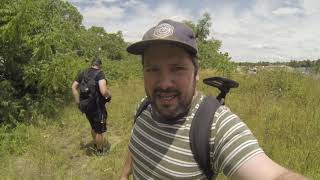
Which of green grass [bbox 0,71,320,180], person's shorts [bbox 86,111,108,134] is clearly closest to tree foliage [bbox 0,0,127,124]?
green grass [bbox 0,71,320,180]

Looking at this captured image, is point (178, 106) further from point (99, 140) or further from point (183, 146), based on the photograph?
point (99, 140)

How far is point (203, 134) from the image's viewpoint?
1494 millimetres

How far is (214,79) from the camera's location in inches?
75.7

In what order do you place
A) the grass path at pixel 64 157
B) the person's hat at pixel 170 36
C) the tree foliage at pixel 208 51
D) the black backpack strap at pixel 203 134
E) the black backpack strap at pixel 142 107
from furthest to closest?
1. the tree foliage at pixel 208 51
2. the grass path at pixel 64 157
3. the black backpack strap at pixel 142 107
4. the person's hat at pixel 170 36
5. the black backpack strap at pixel 203 134

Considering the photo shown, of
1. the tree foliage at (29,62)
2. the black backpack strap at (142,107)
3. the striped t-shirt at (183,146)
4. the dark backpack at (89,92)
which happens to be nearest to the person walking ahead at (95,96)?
the dark backpack at (89,92)

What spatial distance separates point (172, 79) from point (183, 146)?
0.29m

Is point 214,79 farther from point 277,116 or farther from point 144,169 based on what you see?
point 277,116

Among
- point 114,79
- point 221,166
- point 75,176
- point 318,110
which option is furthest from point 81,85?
point 114,79

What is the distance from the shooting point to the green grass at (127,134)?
5398 millimetres

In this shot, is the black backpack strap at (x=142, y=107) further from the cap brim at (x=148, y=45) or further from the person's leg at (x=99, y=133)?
the person's leg at (x=99, y=133)

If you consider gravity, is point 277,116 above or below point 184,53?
below

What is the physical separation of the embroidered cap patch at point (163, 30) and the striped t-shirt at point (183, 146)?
11.7 inches

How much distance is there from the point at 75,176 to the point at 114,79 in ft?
41.3

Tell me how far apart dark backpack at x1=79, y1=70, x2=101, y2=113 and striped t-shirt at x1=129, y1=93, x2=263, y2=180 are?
16.2 feet
